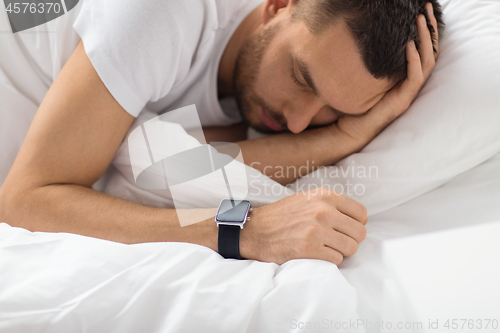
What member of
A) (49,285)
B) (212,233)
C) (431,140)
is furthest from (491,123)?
(49,285)

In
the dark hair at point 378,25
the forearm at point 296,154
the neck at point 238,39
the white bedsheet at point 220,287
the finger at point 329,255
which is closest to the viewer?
the white bedsheet at point 220,287

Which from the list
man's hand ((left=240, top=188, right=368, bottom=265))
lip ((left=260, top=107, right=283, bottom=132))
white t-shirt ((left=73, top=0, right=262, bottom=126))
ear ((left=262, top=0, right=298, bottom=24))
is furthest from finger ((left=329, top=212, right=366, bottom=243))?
ear ((left=262, top=0, right=298, bottom=24))

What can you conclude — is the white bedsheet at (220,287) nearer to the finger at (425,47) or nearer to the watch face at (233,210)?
the watch face at (233,210)

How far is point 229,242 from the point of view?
0.69 m

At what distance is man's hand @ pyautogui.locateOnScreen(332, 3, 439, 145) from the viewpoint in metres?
0.80

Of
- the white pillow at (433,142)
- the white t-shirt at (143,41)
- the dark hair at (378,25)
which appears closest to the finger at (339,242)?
the white pillow at (433,142)

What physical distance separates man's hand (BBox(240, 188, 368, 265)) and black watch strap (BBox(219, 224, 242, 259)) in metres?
0.01

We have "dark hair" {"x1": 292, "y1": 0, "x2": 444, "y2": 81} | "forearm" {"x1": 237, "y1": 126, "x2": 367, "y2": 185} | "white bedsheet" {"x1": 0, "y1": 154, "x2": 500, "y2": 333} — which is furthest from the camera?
"forearm" {"x1": 237, "y1": 126, "x2": 367, "y2": 185}

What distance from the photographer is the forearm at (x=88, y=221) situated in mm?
701

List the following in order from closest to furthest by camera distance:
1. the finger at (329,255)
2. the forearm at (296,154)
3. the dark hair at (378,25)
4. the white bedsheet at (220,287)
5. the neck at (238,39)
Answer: the white bedsheet at (220,287) < the finger at (329,255) < the dark hair at (378,25) < the forearm at (296,154) < the neck at (238,39)

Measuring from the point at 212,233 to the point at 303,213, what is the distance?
189 mm

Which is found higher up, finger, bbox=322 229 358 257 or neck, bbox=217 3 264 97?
neck, bbox=217 3 264 97

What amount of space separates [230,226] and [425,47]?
61cm

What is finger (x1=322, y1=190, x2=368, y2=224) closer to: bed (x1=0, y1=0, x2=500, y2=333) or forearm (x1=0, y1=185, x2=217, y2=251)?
bed (x1=0, y1=0, x2=500, y2=333)
